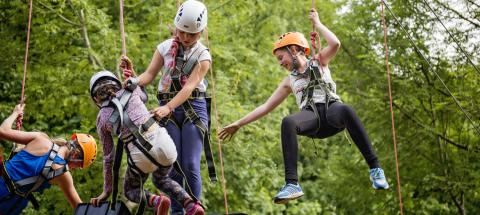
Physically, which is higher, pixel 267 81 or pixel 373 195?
pixel 267 81

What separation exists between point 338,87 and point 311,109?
30.4 feet

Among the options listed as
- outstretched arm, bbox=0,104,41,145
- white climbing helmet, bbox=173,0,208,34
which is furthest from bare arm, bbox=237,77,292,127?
outstretched arm, bbox=0,104,41,145

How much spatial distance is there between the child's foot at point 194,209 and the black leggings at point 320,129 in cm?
91

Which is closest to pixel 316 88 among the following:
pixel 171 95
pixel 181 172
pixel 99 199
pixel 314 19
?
pixel 314 19

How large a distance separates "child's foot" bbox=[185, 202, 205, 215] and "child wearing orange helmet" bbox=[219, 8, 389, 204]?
2.42ft

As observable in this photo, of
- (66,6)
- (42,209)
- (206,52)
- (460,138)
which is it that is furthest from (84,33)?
(206,52)

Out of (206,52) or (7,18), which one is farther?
(7,18)

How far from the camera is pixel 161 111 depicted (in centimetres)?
593

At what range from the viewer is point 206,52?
20.9 feet

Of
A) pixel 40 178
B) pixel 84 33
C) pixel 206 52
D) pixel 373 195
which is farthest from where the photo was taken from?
pixel 373 195

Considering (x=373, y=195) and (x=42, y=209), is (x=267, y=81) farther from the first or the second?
(x=42, y=209)

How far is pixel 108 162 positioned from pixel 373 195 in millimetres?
9795

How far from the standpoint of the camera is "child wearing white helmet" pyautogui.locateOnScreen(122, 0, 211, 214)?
621 centimetres

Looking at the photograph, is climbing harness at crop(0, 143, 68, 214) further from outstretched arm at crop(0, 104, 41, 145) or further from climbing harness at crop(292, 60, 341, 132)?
climbing harness at crop(292, 60, 341, 132)
